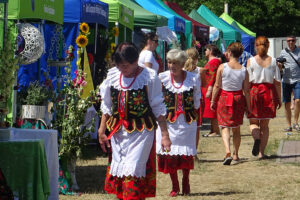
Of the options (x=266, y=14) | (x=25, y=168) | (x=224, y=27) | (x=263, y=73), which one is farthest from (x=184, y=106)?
(x=266, y=14)

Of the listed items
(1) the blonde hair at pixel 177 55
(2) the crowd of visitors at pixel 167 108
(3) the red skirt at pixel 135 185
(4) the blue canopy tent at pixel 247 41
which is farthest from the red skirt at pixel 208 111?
(4) the blue canopy tent at pixel 247 41

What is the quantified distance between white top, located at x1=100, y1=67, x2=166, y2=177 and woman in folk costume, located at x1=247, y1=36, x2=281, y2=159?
4.73m

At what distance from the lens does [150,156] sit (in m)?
5.82

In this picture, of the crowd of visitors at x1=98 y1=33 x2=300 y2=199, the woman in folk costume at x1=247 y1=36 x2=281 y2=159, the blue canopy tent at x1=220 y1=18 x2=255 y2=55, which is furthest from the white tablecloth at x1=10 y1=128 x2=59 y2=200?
the blue canopy tent at x1=220 y1=18 x2=255 y2=55

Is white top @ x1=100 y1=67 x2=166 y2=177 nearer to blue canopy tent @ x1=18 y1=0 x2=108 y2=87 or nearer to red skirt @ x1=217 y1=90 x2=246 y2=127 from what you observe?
red skirt @ x1=217 y1=90 x2=246 y2=127

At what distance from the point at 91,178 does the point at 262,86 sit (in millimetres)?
3359

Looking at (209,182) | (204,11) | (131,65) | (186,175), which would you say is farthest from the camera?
(204,11)

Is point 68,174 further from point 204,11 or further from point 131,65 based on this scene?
point 204,11

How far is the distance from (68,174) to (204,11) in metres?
22.5

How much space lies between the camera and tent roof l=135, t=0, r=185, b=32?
1669cm

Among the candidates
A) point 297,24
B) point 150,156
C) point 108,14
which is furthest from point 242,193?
point 297,24

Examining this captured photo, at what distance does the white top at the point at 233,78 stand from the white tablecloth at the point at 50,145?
426cm

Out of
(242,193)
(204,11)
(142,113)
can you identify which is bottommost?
(242,193)

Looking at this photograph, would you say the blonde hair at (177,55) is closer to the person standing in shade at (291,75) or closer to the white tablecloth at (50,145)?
the white tablecloth at (50,145)
